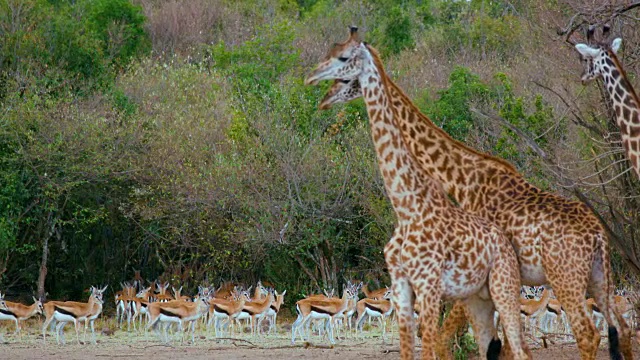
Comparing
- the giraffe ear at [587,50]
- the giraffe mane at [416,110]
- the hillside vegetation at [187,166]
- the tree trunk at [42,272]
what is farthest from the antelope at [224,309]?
the giraffe ear at [587,50]

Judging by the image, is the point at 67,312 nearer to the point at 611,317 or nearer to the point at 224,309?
the point at 224,309

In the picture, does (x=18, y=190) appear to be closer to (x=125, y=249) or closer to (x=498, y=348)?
(x=125, y=249)

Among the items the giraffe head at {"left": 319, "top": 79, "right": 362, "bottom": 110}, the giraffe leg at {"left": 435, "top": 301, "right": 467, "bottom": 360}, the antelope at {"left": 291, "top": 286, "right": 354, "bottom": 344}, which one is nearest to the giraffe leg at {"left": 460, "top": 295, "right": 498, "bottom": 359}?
the giraffe leg at {"left": 435, "top": 301, "right": 467, "bottom": 360}

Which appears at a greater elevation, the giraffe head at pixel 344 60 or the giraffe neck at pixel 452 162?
the giraffe head at pixel 344 60

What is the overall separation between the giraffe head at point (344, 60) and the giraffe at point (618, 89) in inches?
65.5

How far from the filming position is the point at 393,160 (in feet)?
27.5

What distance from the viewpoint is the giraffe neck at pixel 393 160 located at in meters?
8.37

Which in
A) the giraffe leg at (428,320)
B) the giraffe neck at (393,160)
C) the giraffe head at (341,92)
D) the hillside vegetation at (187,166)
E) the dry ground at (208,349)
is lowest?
the giraffe leg at (428,320)

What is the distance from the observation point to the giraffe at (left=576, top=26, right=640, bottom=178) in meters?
8.06

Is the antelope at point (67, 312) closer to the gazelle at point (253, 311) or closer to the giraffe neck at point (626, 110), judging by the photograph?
the gazelle at point (253, 311)

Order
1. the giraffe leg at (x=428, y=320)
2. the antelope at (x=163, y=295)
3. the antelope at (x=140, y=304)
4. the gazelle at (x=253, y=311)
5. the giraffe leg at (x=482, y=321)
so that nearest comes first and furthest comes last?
the giraffe leg at (x=428, y=320) → the giraffe leg at (x=482, y=321) → the gazelle at (x=253, y=311) → the antelope at (x=140, y=304) → the antelope at (x=163, y=295)

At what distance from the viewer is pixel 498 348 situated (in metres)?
8.80

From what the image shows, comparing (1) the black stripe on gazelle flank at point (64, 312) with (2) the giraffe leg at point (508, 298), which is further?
(1) the black stripe on gazelle flank at point (64, 312)

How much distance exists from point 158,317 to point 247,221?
402 cm
